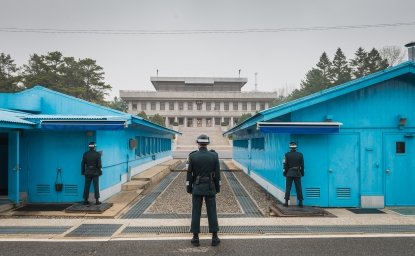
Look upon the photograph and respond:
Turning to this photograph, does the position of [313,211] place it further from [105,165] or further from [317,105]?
[105,165]

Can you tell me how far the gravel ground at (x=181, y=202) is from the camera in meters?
9.18

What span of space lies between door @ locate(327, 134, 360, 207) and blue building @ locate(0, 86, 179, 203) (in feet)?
20.8

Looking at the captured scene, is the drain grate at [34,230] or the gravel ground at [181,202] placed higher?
the drain grate at [34,230]

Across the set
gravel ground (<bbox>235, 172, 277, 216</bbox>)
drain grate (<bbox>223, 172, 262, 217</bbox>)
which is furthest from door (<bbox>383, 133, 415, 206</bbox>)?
drain grate (<bbox>223, 172, 262, 217</bbox>)

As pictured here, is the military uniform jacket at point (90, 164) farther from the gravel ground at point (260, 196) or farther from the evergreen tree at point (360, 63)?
the evergreen tree at point (360, 63)

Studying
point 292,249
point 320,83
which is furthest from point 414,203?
point 320,83

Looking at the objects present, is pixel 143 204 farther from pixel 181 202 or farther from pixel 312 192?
pixel 312 192

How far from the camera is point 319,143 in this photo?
932 cm

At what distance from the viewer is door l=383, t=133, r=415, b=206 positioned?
9.32 m

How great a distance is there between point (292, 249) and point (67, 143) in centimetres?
757

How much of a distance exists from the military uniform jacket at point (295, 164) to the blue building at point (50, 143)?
485cm

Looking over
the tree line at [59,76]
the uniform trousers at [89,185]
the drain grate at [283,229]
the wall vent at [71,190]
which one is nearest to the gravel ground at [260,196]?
the drain grate at [283,229]

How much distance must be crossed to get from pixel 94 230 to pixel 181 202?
384 centimetres

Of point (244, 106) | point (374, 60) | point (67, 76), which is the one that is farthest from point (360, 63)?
point (67, 76)
